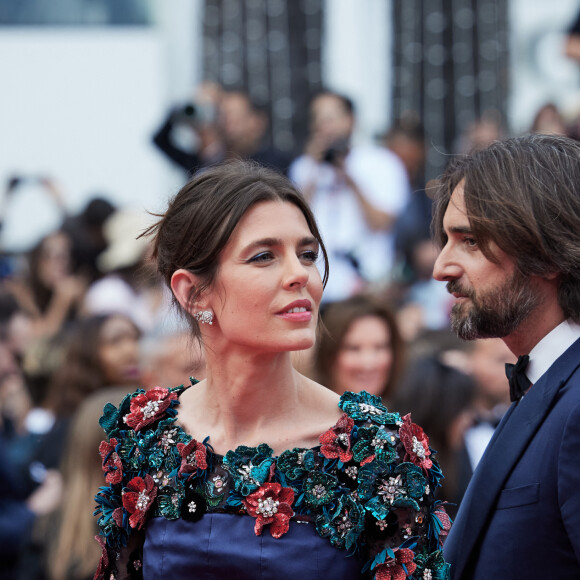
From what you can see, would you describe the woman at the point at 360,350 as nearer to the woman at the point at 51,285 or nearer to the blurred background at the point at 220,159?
the blurred background at the point at 220,159

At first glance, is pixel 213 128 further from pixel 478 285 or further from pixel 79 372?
pixel 478 285

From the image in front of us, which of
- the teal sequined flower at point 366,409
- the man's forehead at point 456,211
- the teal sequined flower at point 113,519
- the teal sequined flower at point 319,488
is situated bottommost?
the teal sequined flower at point 113,519

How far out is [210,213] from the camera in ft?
9.78

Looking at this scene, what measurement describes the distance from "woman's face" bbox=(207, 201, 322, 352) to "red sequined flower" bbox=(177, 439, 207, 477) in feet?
1.05

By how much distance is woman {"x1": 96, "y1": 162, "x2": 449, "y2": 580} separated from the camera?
2791mm

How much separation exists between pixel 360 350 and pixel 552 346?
2432 millimetres

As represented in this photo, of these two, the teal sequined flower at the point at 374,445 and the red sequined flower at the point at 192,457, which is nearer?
the teal sequined flower at the point at 374,445

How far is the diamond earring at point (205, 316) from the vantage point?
3.03m

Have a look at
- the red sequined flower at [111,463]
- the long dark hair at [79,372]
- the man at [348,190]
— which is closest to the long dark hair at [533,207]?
the red sequined flower at [111,463]

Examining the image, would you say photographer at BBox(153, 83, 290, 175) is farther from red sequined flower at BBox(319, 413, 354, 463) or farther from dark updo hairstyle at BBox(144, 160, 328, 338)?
red sequined flower at BBox(319, 413, 354, 463)

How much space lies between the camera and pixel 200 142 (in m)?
8.20

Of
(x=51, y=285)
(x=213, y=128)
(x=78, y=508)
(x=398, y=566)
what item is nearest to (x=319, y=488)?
(x=398, y=566)

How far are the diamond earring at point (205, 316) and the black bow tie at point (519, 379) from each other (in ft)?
2.99

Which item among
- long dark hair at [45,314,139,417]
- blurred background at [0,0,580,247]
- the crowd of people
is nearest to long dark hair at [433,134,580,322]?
the crowd of people
